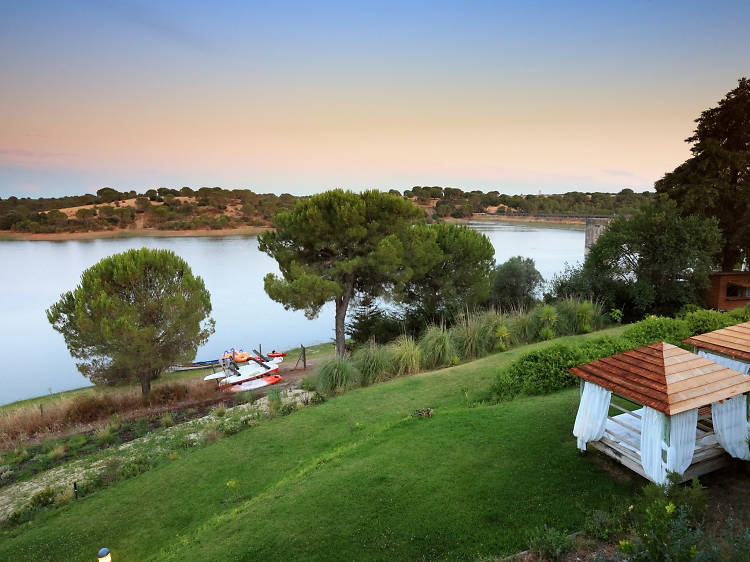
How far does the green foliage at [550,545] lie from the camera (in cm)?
359

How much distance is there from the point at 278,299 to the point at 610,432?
11.2m

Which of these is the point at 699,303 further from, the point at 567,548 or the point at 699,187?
the point at 567,548

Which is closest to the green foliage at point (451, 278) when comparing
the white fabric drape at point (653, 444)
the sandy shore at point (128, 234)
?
the white fabric drape at point (653, 444)

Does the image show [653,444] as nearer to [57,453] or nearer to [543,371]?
[543,371]

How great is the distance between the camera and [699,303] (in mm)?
15602

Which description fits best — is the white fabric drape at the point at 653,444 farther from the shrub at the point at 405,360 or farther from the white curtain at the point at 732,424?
the shrub at the point at 405,360

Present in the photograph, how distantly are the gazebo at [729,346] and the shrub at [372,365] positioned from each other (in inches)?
273

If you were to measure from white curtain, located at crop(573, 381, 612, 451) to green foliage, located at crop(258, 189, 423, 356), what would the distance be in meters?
10.1

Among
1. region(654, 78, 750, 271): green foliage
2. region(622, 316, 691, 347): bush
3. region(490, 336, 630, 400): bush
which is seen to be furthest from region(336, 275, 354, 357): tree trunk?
region(654, 78, 750, 271): green foliage

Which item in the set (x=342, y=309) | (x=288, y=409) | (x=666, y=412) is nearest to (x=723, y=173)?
(x=342, y=309)

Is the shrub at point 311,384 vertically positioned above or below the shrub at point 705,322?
below

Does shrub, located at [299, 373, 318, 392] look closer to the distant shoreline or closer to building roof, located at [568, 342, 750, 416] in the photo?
building roof, located at [568, 342, 750, 416]

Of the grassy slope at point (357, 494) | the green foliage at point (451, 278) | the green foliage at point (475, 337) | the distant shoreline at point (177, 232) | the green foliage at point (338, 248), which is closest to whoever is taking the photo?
the grassy slope at point (357, 494)

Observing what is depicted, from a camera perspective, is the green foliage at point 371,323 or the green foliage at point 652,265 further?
the green foliage at point 371,323
